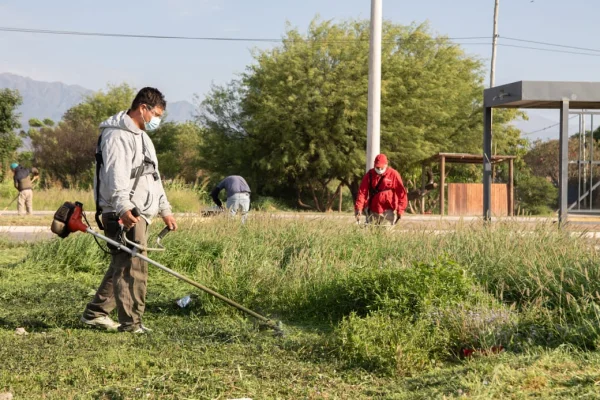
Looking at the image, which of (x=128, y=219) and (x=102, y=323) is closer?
(x=128, y=219)

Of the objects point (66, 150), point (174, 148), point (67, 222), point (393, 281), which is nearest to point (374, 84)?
point (393, 281)

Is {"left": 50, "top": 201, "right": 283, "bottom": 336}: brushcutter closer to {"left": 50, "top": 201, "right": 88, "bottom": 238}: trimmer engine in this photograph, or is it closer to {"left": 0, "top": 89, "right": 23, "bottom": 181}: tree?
{"left": 50, "top": 201, "right": 88, "bottom": 238}: trimmer engine

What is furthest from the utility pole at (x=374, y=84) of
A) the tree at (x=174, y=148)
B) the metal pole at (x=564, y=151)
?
the tree at (x=174, y=148)

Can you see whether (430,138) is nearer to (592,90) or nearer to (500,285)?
(592,90)

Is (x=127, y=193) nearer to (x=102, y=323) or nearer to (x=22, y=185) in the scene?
(x=102, y=323)

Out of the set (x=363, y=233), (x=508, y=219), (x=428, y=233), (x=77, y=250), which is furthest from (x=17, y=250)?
(x=508, y=219)

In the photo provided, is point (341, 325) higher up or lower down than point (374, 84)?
lower down

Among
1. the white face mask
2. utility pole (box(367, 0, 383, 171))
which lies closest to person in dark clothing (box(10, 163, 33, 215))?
utility pole (box(367, 0, 383, 171))

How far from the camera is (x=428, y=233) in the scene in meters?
9.41

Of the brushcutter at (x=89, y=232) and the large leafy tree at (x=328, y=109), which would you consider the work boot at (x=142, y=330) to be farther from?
the large leafy tree at (x=328, y=109)

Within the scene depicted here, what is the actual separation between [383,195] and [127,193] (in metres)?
5.25

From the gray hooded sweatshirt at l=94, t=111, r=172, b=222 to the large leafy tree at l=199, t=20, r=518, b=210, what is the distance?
25456mm

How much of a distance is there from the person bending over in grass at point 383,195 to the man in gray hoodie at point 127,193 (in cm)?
460

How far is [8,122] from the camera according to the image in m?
41.6
